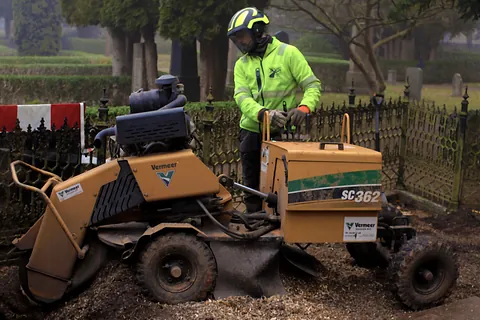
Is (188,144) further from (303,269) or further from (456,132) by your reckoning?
Answer: (456,132)

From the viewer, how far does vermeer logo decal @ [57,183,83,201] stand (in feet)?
17.2

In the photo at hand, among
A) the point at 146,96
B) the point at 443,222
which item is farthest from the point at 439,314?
the point at 443,222

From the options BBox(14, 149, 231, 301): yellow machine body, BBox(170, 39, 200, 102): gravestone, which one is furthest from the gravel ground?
BBox(170, 39, 200, 102): gravestone

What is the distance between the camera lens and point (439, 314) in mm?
5066

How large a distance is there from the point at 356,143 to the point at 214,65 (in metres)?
12.1

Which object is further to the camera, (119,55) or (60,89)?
(119,55)

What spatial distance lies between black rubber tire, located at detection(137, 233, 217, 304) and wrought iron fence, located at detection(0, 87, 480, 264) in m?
2.05

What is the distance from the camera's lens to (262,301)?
504 cm

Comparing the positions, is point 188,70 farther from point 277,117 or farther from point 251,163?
point 277,117

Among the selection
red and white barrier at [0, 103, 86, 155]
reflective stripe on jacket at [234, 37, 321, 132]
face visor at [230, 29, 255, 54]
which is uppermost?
face visor at [230, 29, 255, 54]

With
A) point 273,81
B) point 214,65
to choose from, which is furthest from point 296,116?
point 214,65

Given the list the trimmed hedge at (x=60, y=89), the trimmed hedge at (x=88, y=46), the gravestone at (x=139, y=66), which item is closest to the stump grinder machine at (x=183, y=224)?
the gravestone at (x=139, y=66)

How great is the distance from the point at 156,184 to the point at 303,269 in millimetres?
1406

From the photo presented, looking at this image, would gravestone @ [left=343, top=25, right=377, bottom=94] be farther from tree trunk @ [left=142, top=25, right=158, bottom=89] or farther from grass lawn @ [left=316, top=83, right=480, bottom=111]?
tree trunk @ [left=142, top=25, right=158, bottom=89]
